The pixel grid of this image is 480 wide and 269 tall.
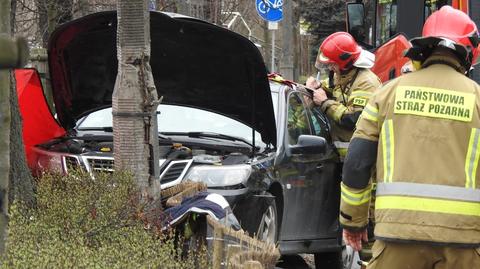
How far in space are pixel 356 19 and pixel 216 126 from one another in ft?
11.7

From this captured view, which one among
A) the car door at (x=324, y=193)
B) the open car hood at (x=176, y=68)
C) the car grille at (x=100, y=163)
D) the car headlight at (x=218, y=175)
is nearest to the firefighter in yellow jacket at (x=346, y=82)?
the car door at (x=324, y=193)

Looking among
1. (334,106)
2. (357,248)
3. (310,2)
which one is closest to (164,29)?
(334,106)

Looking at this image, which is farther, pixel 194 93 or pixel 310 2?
pixel 310 2

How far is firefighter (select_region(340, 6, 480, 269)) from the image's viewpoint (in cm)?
326

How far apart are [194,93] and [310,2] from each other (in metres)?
21.9

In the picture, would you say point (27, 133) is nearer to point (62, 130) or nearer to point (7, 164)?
point (62, 130)

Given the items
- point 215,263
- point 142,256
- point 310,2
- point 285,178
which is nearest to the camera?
point 142,256

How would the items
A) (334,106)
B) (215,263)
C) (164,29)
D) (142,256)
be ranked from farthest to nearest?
(334,106) < (164,29) < (215,263) < (142,256)

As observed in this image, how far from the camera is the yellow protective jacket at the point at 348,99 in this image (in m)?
6.44

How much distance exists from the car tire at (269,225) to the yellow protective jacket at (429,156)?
2.12 metres

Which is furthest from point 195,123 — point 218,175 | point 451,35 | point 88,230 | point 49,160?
point 451,35

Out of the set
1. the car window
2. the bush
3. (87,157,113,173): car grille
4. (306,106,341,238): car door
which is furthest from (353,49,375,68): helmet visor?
the bush

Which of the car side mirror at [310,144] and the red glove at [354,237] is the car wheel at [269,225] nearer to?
the car side mirror at [310,144]

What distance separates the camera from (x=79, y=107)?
668 cm
